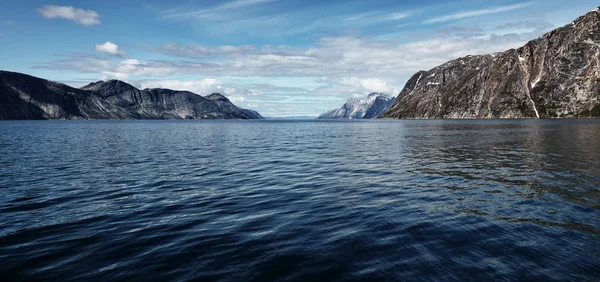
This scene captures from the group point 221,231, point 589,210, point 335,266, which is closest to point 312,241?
point 335,266

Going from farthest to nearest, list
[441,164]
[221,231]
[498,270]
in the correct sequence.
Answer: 1. [441,164]
2. [221,231]
3. [498,270]

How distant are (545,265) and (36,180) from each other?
34.0m

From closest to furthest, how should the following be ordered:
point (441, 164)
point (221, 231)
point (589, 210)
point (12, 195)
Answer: point (221, 231)
point (589, 210)
point (12, 195)
point (441, 164)

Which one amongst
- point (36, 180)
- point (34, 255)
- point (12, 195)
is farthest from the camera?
point (36, 180)

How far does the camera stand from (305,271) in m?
11.3

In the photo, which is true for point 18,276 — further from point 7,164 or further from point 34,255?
point 7,164

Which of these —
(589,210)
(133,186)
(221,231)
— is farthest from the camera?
(133,186)

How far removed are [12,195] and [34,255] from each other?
13783mm

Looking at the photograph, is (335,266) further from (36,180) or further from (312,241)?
(36,180)

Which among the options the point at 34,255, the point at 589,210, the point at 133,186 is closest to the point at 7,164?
the point at 133,186

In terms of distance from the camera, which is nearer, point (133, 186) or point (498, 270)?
point (498, 270)

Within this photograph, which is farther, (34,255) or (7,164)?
(7,164)

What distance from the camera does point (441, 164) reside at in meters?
37.0

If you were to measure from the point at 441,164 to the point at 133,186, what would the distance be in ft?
95.6
